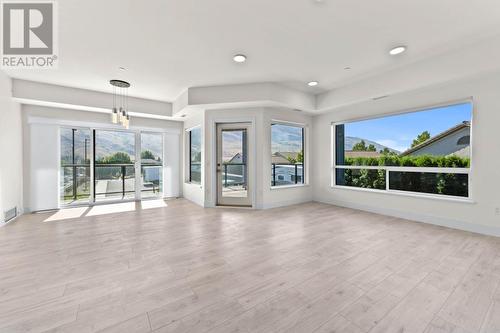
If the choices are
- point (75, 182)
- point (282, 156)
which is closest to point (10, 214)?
point (75, 182)

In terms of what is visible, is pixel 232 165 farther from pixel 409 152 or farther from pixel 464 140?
pixel 464 140

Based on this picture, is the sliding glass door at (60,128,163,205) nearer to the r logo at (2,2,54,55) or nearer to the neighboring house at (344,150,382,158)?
the r logo at (2,2,54,55)

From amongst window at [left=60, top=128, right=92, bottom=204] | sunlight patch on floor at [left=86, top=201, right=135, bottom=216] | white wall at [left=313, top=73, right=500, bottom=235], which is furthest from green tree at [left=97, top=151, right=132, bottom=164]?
white wall at [left=313, top=73, right=500, bottom=235]

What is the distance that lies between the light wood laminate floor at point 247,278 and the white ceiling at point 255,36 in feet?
8.96

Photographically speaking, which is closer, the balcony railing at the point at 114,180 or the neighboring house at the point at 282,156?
the neighboring house at the point at 282,156

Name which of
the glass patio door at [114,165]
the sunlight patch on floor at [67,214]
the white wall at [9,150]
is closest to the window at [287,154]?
the glass patio door at [114,165]

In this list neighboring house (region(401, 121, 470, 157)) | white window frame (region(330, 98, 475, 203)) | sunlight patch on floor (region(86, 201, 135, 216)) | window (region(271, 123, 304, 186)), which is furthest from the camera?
window (region(271, 123, 304, 186))

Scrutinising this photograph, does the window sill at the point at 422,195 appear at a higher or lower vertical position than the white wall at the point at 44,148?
lower

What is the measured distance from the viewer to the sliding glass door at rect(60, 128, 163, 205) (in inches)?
204

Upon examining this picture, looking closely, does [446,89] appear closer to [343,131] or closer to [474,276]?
[343,131]

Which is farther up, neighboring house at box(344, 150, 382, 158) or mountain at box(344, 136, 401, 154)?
mountain at box(344, 136, 401, 154)

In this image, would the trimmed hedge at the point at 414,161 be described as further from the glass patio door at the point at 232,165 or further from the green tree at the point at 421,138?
the glass patio door at the point at 232,165

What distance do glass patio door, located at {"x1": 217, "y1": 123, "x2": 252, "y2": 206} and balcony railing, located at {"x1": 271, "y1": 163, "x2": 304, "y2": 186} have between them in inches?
29.5

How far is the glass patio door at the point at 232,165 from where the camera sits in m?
5.15
